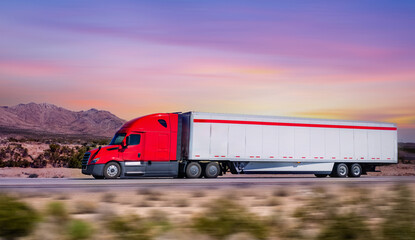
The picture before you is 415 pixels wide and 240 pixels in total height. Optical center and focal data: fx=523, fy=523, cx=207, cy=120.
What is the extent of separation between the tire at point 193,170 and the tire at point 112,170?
12.4ft

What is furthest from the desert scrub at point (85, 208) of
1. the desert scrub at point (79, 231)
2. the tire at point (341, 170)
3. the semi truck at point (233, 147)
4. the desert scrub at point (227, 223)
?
the tire at point (341, 170)

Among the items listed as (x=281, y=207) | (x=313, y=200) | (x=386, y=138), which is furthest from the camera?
(x=386, y=138)

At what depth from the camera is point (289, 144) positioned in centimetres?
3078

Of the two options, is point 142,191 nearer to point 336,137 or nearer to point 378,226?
point 378,226

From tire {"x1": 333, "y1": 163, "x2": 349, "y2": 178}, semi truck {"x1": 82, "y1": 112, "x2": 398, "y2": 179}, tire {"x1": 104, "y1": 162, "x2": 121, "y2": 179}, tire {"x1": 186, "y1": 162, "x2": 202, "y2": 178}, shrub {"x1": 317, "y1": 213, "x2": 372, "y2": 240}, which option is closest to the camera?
shrub {"x1": 317, "y1": 213, "x2": 372, "y2": 240}

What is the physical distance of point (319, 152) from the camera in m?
31.8

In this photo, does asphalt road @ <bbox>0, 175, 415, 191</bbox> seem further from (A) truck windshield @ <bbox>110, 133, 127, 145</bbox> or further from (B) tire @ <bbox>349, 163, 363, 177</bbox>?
(B) tire @ <bbox>349, 163, 363, 177</bbox>

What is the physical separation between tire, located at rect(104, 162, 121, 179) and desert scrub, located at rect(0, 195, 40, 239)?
16.4 meters

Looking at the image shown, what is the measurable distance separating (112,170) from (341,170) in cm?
1476

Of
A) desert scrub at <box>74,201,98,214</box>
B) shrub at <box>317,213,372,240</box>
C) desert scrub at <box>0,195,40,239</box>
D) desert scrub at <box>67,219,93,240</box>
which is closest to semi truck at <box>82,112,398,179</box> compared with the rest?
desert scrub at <box>74,201,98,214</box>

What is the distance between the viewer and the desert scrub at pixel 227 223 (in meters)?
9.10

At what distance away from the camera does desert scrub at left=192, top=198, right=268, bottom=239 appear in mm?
9102

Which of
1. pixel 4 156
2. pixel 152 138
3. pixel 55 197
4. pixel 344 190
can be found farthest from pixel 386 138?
pixel 4 156

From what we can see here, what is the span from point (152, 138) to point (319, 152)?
10.6 m
